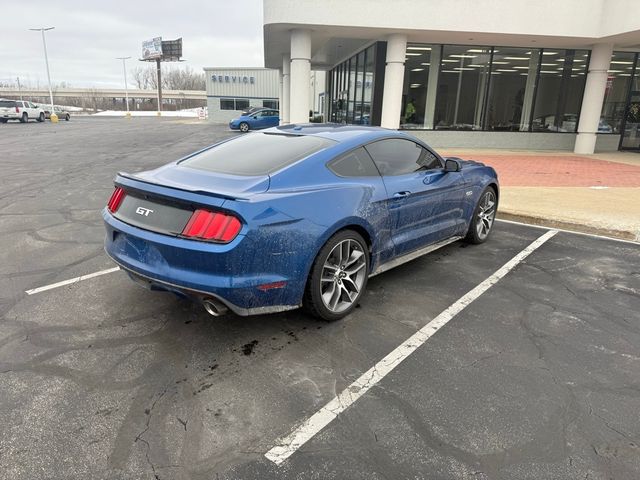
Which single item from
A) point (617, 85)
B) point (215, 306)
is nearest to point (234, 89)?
point (617, 85)

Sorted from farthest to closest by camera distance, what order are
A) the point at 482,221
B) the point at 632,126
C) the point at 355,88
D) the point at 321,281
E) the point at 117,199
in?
the point at 355,88 → the point at 632,126 → the point at 482,221 → the point at 117,199 → the point at 321,281

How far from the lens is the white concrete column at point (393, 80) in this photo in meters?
16.2

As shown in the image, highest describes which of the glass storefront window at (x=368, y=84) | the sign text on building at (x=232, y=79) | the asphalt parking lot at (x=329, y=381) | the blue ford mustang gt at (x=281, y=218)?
the sign text on building at (x=232, y=79)

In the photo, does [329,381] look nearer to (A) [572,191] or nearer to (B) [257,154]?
(B) [257,154]

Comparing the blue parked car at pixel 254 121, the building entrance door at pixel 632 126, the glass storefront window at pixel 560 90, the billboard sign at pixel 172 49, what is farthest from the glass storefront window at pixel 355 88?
the billboard sign at pixel 172 49

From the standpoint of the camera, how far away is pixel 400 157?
4.72 meters

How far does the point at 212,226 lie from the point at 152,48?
314 ft

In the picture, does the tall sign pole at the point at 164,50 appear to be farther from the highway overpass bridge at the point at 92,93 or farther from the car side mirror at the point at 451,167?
the car side mirror at the point at 451,167

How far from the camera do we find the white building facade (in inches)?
1945

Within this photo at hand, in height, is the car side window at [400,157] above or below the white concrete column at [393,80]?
below

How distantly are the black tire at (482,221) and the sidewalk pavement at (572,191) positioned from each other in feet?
5.27

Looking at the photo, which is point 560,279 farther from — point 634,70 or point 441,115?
point 634,70

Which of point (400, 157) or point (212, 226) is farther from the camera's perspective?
point (400, 157)

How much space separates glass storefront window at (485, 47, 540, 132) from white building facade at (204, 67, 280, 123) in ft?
114
